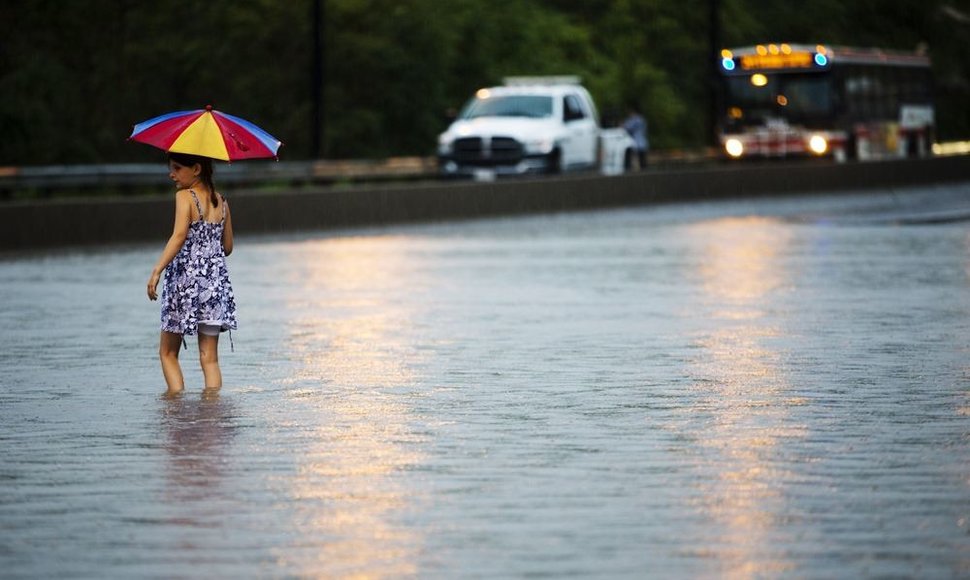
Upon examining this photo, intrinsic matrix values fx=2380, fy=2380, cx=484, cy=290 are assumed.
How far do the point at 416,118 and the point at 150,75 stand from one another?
669cm

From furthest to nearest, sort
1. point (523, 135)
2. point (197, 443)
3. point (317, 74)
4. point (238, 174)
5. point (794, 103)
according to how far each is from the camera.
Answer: point (794, 103) < point (238, 174) < point (523, 135) < point (317, 74) < point (197, 443)

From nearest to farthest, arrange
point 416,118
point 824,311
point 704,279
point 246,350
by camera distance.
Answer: point 246,350 < point 824,311 < point 704,279 < point 416,118

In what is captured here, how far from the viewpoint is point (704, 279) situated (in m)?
20.9

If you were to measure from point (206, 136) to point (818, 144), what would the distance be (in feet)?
135

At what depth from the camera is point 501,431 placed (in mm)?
10062

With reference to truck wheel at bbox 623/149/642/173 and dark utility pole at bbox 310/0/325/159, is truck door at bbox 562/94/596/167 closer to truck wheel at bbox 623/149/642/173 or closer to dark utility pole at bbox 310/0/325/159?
truck wheel at bbox 623/149/642/173

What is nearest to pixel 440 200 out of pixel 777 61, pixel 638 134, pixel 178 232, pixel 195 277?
pixel 638 134

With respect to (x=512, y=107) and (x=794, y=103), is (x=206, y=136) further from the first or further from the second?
(x=794, y=103)

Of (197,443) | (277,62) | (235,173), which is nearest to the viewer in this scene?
(197,443)

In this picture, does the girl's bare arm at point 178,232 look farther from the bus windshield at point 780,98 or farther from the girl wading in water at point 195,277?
the bus windshield at point 780,98

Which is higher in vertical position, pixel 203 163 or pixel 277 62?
pixel 277 62

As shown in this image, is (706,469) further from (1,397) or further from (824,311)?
(824,311)

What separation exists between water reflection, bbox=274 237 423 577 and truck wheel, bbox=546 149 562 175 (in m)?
20.7

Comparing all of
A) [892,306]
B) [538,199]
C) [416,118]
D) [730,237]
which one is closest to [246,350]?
[892,306]
